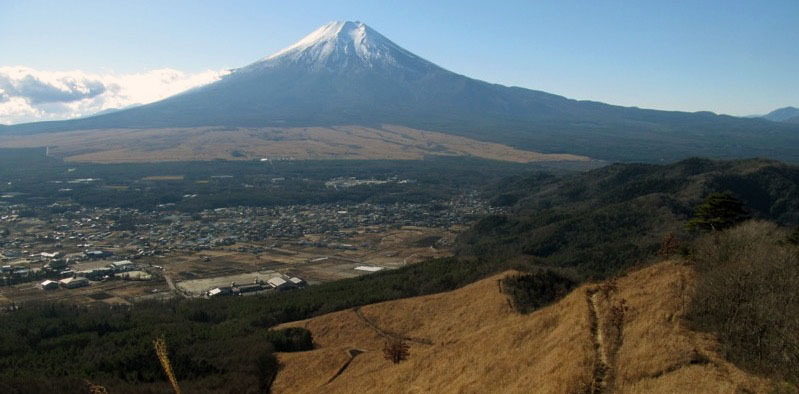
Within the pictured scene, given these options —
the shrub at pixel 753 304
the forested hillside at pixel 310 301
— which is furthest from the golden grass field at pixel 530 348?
the forested hillside at pixel 310 301

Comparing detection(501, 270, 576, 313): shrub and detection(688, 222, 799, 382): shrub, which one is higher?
detection(688, 222, 799, 382): shrub

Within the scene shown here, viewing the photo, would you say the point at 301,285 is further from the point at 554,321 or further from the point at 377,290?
the point at 554,321

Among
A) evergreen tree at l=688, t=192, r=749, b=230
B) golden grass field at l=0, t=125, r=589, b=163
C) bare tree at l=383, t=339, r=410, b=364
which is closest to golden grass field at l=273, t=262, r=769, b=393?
bare tree at l=383, t=339, r=410, b=364

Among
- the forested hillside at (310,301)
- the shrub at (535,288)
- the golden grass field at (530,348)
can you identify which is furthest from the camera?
the shrub at (535,288)

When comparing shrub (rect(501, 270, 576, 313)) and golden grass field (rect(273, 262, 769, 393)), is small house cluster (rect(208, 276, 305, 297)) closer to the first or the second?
golden grass field (rect(273, 262, 769, 393))

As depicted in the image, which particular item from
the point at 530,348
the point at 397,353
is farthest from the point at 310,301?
the point at 530,348

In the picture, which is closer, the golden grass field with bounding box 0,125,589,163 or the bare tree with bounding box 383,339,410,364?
the bare tree with bounding box 383,339,410,364

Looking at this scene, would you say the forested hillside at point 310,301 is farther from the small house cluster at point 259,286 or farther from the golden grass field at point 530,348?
the small house cluster at point 259,286
